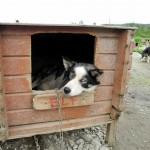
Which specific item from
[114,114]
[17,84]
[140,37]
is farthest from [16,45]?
[140,37]

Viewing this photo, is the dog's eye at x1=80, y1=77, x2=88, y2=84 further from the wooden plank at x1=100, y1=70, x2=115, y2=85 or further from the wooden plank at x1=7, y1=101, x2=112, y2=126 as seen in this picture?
the wooden plank at x1=7, y1=101, x2=112, y2=126

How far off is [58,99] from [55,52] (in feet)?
5.89

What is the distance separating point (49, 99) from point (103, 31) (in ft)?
2.66

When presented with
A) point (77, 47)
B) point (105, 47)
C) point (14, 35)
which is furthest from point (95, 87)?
point (77, 47)

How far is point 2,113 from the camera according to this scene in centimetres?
231

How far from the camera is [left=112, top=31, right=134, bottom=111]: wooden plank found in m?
2.50

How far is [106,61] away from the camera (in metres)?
2.60

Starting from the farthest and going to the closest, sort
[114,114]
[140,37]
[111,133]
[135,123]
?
[140,37] < [135,123] < [111,133] < [114,114]

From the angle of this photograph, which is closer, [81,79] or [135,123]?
[81,79]

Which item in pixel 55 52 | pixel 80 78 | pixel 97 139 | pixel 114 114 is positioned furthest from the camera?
pixel 55 52

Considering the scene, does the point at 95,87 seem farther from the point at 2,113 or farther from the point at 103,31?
the point at 2,113

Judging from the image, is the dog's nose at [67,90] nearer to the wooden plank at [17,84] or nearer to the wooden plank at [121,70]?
the wooden plank at [17,84]

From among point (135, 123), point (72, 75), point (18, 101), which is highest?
point (72, 75)

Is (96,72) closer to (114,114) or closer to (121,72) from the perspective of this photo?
(121,72)
